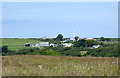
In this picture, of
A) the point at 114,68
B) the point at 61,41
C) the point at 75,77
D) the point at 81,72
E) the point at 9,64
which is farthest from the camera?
the point at 61,41

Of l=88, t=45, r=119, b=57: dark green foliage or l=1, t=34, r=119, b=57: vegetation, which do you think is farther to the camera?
l=88, t=45, r=119, b=57: dark green foliage

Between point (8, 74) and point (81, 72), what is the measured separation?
7.51 feet

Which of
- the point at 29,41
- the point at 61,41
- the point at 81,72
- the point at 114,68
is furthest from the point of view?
the point at 29,41

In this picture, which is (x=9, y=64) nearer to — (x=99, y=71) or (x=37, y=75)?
(x=37, y=75)

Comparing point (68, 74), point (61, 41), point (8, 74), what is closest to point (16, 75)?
point (8, 74)

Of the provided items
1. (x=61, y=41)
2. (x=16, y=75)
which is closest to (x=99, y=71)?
(x=16, y=75)

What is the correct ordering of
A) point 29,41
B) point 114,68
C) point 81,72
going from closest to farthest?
point 81,72 → point 114,68 → point 29,41

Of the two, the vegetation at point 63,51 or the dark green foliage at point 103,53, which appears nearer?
the vegetation at point 63,51

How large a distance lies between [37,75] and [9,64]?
2.53m

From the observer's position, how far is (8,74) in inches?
296

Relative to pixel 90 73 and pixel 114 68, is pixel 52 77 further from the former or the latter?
pixel 114 68

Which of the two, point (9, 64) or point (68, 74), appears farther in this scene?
point (9, 64)

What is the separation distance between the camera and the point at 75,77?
7.26 m

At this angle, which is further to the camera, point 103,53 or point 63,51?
point 63,51
